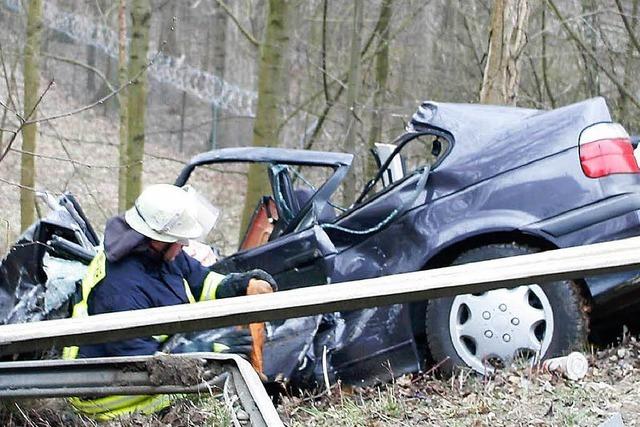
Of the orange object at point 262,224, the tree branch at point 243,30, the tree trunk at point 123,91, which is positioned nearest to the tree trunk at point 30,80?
the tree trunk at point 123,91

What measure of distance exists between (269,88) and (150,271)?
7766 millimetres

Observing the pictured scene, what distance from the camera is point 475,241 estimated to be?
5309 mm

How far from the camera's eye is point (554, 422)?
3809mm

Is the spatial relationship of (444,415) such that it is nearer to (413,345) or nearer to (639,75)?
(413,345)

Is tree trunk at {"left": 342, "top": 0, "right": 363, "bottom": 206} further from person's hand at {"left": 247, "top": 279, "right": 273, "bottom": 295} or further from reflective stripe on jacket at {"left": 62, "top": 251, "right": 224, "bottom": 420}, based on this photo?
reflective stripe on jacket at {"left": 62, "top": 251, "right": 224, "bottom": 420}

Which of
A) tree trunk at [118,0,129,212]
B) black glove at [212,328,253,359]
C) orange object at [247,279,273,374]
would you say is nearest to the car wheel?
orange object at [247,279,273,374]

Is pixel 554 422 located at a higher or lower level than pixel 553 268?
lower

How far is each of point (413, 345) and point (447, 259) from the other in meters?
0.50

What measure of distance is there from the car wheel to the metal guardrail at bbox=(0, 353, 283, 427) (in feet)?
6.86

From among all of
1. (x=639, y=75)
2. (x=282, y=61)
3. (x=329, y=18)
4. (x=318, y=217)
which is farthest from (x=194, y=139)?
(x=318, y=217)

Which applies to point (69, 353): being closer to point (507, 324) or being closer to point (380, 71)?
point (507, 324)

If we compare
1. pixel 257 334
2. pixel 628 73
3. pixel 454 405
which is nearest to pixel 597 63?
pixel 628 73

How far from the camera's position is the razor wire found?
29125 mm

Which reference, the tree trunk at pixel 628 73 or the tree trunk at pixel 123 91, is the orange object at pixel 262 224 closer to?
the tree trunk at pixel 123 91
